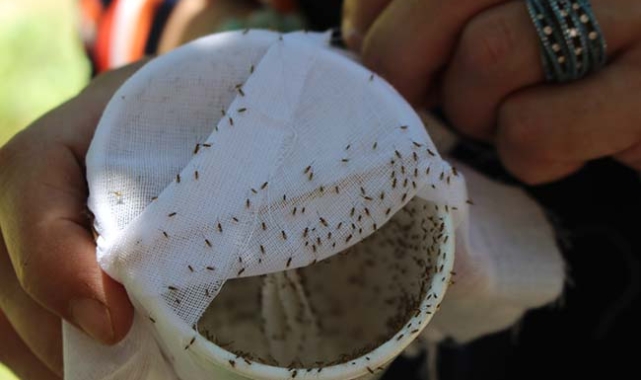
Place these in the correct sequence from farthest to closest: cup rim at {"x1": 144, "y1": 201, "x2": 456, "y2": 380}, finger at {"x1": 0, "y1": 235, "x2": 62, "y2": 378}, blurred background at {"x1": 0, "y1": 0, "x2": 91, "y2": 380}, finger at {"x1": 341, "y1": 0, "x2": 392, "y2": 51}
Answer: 1. blurred background at {"x1": 0, "y1": 0, "x2": 91, "y2": 380}
2. finger at {"x1": 341, "y1": 0, "x2": 392, "y2": 51}
3. finger at {"x1": 0, "y1": 235, "x2": 62, "y2": 378}
4. cup rim at {"x1": 144, "y1": 201, "x2": 456, "y2": 380}

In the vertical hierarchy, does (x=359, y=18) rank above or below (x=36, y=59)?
above

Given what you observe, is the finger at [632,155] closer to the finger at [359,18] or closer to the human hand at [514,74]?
the human hand at [514,74]

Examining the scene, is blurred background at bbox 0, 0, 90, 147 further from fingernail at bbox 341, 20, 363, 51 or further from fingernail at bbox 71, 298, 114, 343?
fingernail at bbox 71, 298, 114, 343

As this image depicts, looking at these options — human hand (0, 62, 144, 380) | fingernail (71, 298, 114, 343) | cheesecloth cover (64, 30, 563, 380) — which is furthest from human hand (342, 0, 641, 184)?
fingernail (71, 298, 114, 343)

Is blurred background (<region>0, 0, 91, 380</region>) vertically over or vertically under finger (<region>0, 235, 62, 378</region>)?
under

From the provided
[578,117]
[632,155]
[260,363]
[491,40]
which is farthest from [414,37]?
[260,363]

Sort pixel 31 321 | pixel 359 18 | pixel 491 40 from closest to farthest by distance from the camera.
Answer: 1. pixel 31 321
2. pixel 491 40
3. pixel 359 18

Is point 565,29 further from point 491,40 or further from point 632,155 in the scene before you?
point 632,155
